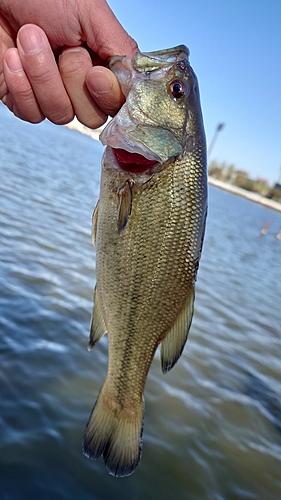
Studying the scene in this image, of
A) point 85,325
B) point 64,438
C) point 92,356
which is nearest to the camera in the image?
point 64,438

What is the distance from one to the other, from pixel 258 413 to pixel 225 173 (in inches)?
4684

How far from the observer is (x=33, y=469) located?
401 cm

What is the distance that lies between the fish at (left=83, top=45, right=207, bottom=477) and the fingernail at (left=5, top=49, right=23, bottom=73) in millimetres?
536

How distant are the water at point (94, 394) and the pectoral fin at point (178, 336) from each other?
7.78 feet

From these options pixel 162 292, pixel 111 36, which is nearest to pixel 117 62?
pixel 111 36

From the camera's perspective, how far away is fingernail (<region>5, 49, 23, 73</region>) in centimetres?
236

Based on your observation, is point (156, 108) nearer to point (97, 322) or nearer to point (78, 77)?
point (78, 77)

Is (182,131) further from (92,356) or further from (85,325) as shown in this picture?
(85,325)

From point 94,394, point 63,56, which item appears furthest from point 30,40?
point 94,394

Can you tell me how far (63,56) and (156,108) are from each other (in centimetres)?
69

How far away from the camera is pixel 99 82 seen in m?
2.30

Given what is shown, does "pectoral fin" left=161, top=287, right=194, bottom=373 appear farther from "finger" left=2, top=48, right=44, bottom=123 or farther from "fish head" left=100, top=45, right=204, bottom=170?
"finger" left=2, top=48, right=44, bottom=123

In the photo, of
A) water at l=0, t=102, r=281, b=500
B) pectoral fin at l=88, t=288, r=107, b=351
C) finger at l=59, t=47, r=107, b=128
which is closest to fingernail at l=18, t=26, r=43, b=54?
finger at l=59, t=47, r=107, b=128

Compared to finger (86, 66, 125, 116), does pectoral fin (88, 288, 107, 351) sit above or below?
below
